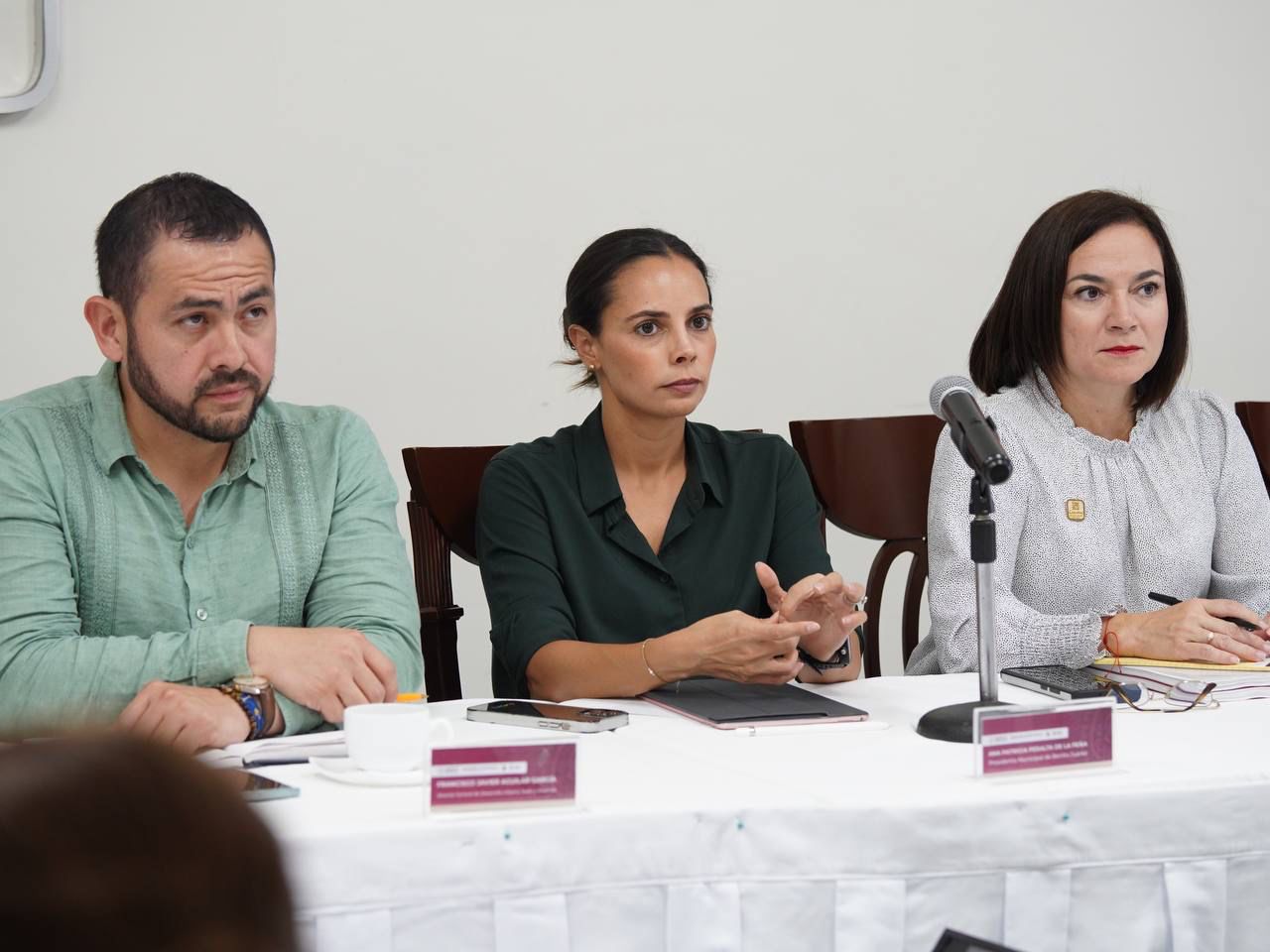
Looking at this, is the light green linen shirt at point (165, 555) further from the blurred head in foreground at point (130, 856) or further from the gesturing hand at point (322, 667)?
the blurred head in foreground at point (130, 856)

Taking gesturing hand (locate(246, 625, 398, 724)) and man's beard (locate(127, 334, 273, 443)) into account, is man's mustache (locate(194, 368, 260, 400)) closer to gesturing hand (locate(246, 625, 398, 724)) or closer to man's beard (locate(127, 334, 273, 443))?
man's beard (locate(127, 334, 273, 443))

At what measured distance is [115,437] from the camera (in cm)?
165

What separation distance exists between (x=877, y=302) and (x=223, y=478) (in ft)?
6.72

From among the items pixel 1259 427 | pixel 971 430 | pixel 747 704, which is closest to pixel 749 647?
pixel 747 704

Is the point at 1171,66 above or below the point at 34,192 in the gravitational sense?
above

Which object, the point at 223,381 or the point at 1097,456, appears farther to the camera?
the point at 1097,456

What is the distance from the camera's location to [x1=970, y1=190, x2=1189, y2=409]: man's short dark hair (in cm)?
211

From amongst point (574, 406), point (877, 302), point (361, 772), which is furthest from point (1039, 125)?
point (361, 772)

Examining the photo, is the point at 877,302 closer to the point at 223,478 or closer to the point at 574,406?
the point at 574,406

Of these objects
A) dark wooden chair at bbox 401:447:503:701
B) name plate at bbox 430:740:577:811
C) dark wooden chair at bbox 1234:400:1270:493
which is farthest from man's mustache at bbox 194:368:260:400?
dark wooden chair at bbox 1234:400:1270:493

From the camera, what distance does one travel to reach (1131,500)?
2.07 m

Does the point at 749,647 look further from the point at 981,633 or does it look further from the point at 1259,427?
the point at 1259,427

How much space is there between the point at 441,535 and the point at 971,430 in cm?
100

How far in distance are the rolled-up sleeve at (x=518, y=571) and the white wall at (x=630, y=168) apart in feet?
3.73
